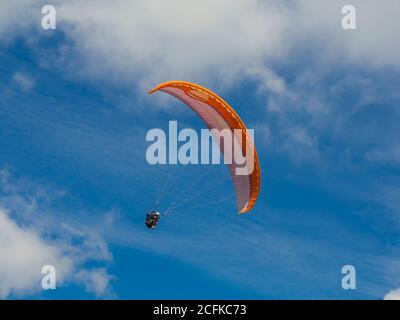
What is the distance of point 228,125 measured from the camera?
41062mm

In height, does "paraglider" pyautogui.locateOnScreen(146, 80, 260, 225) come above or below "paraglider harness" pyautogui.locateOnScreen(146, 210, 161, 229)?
above

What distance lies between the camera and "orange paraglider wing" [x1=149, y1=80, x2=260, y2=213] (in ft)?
129

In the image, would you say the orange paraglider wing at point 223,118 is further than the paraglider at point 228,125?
No

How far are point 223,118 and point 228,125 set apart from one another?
617 mm

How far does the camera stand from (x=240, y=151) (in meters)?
42.4

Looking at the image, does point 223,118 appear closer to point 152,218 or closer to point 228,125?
point 228,125

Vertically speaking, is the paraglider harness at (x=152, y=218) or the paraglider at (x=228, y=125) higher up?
the paraglider at (x=228, y=125)

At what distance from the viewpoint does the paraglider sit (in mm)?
39438

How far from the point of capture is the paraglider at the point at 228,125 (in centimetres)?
3944

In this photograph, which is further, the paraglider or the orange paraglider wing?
the paraglider
